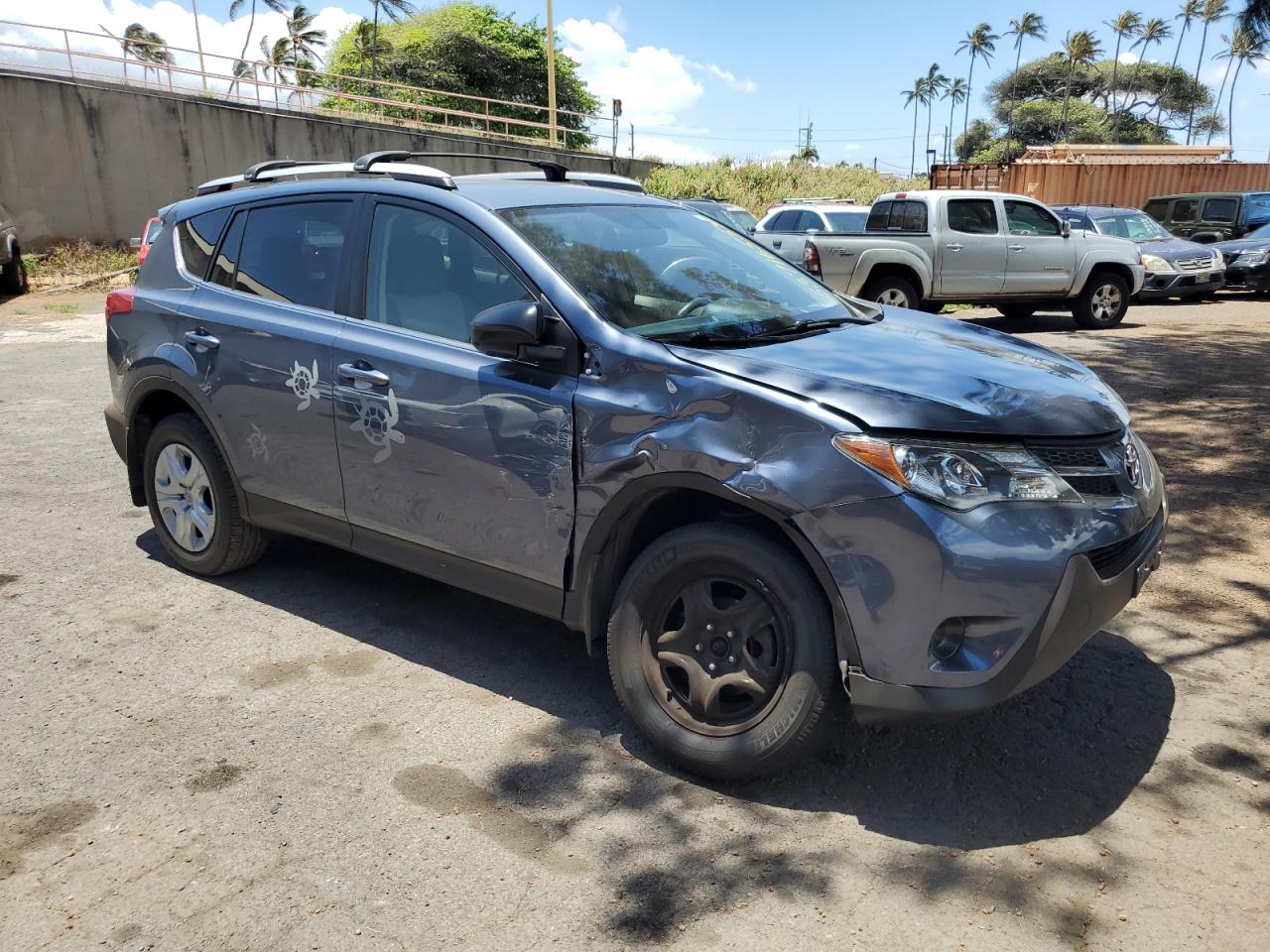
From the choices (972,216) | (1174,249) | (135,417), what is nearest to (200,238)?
(135,417)

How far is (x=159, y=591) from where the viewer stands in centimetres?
483

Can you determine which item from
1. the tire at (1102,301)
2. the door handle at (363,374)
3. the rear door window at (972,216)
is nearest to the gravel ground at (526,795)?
the door handle at (363,374)

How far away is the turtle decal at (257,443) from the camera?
171 inches

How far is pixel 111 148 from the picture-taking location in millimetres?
25188

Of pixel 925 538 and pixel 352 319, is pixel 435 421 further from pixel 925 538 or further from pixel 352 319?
pixel 925 538

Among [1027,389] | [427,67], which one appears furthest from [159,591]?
[427,67]

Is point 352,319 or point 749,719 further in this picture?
point 352,319

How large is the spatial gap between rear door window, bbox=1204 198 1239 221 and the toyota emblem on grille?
19.0 m

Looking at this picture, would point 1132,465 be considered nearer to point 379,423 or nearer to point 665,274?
point 665,274

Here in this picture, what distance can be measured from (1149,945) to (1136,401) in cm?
650

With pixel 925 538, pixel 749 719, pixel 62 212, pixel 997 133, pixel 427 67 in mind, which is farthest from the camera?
pixel 997 133

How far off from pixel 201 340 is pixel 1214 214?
20193 mm

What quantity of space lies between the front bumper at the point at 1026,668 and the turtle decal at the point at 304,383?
7.88ft

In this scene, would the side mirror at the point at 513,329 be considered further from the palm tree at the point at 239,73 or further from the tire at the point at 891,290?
the palm tree at the point at 239,73
